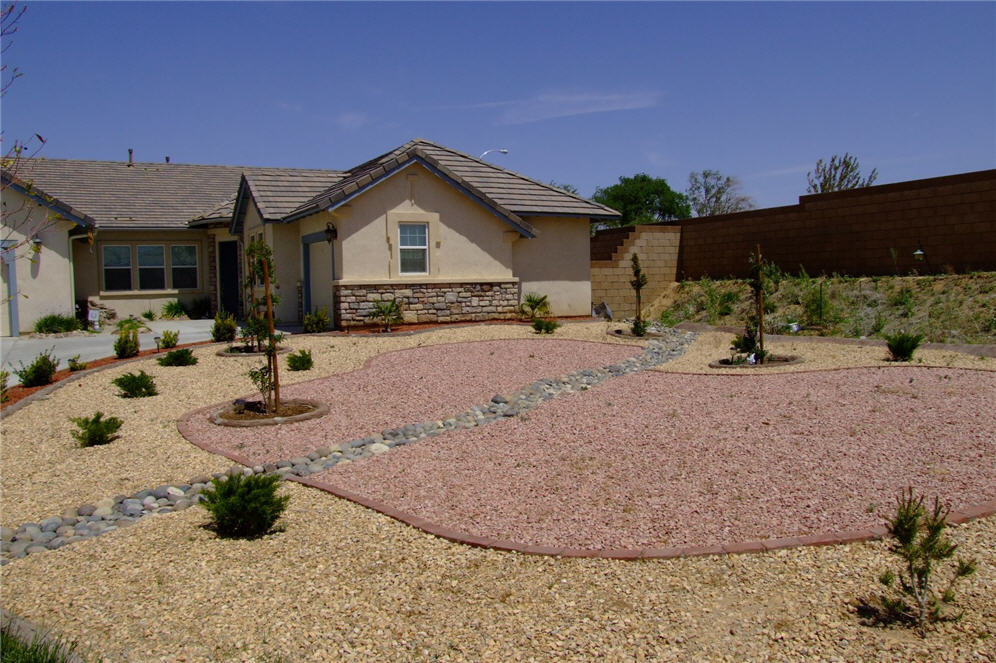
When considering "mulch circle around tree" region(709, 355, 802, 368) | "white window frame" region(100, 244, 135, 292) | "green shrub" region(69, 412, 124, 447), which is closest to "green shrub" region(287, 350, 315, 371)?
"green shrub" region(69, 412, 124, 447)

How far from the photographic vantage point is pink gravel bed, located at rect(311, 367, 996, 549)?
6211mm

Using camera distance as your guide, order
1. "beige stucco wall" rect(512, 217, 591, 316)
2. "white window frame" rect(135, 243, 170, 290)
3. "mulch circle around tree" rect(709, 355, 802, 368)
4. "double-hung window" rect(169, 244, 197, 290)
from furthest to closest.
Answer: "double-hung window" rect(169, 244, 197, 290) → "white window frame" rect(135, 243, 170, 290) → "beige stucco wall" rect(512, 217, 591, 316) → "mulch circle around tree" rect(709, 355, 802, 368)

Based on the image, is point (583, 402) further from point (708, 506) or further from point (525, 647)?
point (525, 647)

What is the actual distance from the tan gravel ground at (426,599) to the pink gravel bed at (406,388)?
2.24 m

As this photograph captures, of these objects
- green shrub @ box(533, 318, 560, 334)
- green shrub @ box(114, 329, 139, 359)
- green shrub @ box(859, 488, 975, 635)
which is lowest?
green shrub @ box(859, 488, 975, 635)

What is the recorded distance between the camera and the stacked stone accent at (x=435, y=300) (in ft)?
60.6

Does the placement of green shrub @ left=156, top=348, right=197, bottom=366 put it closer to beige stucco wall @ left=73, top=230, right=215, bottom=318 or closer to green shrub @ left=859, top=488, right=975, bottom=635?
green shrub @ left=859, top=488, right=975, bottom=635

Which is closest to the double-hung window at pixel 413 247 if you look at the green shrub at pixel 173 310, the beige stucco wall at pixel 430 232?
the beige stucco wall at pixel 430 232

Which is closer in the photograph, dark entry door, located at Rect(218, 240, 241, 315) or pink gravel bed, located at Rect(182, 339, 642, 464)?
pink gravel bed, located at Rect(182, 339, 642, 464)

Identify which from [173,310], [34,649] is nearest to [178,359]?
[34,649]

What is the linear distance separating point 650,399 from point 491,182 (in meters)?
13.6

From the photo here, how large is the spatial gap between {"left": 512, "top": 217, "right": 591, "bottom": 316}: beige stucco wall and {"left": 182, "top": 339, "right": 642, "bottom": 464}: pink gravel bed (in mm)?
6215

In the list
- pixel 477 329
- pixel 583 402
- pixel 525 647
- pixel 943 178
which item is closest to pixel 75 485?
pixel 525 647

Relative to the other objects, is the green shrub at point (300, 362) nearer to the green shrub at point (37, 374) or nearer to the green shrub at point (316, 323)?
the green shrub at point (37, 374)
